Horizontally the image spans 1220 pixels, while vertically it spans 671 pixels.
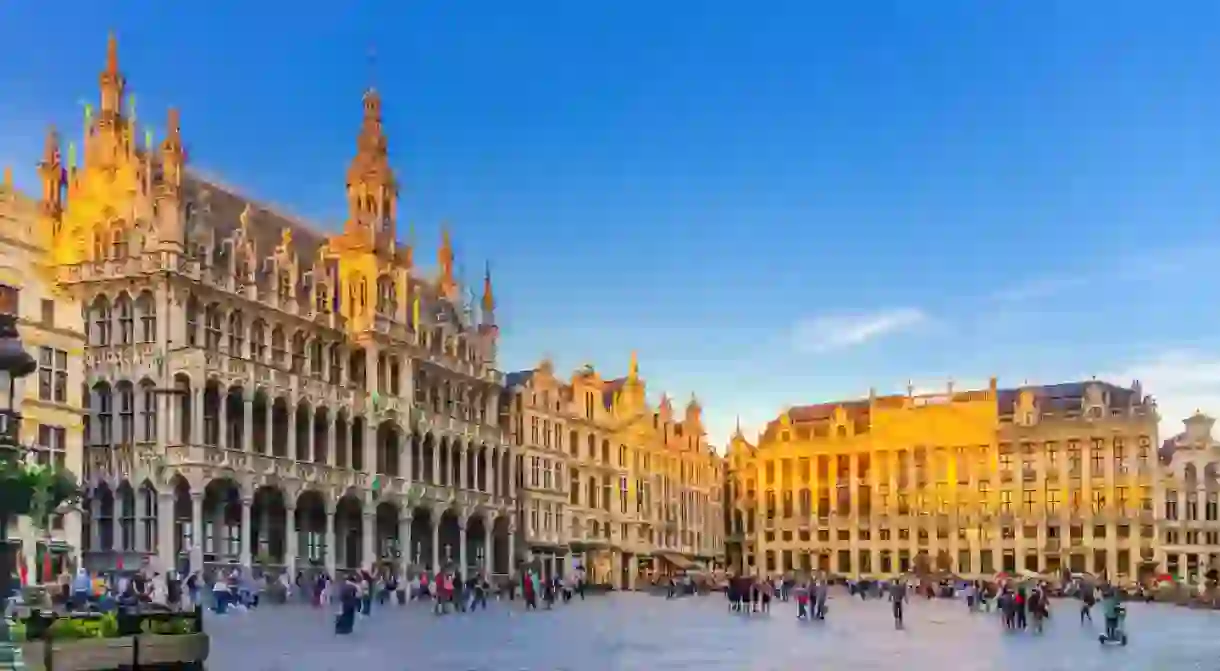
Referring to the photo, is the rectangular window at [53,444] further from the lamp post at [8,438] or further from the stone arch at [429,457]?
the lamp post at [8,438]

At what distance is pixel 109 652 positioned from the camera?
20500mm

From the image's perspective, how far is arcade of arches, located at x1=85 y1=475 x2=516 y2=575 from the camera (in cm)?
6234

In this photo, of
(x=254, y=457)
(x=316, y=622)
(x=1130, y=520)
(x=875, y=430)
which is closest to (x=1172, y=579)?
(x=1130, y=520)

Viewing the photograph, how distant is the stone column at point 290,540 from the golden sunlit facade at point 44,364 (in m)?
13.1

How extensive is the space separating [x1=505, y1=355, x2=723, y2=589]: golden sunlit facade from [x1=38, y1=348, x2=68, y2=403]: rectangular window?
1646 inches

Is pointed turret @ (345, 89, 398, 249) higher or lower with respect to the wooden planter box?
higher

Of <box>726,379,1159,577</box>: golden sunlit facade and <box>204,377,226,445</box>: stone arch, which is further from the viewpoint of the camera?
<box>726,379,1159,577</box>: golden sunlit facade

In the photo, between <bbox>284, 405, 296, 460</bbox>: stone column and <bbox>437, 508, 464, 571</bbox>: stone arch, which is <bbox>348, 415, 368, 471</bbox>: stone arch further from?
<bbox>437, 508, 464, 571</bbox>: stone arch

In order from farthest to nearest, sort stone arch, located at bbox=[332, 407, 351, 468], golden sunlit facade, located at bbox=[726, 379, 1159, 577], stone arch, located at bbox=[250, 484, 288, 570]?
1. golden sunlit facade, located at bbox=[726, 379, 1159, 577]
2. stone arch, located at bbox=[332, 407, 351, 468]
3. stone arch, located at bbox=[250, 484, 288, 570]

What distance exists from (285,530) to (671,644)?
36042 mm

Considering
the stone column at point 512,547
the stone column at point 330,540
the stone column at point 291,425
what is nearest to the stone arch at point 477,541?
the stone column at point 512,547

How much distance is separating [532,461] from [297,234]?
24.6 metres

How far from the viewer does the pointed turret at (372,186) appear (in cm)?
8138

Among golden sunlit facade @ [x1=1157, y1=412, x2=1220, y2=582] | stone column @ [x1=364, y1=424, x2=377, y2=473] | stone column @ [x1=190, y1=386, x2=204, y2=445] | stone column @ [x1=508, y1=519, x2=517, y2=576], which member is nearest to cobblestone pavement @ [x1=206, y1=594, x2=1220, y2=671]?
stone column @ [x1=190, y1=386, x2=204, y2=445]
